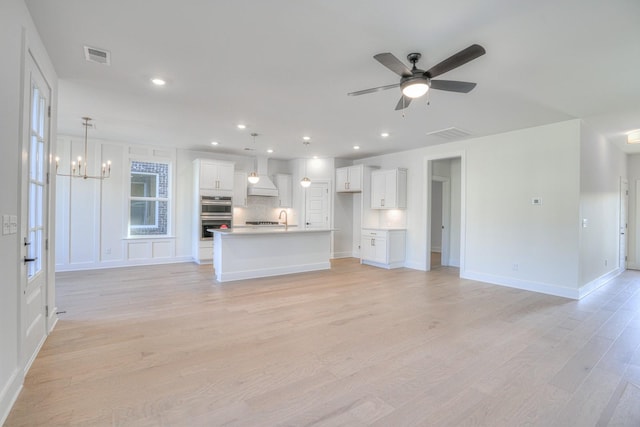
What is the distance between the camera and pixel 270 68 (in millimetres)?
3082

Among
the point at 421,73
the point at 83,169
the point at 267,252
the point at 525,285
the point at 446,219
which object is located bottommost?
the point at 525,285

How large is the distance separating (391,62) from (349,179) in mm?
5676

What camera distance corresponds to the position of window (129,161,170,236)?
22.7 feet

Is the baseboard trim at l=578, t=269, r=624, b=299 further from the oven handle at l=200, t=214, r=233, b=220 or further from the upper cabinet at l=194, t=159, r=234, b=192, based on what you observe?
the upper cabinet at l=194, t=159, r=234, b=192

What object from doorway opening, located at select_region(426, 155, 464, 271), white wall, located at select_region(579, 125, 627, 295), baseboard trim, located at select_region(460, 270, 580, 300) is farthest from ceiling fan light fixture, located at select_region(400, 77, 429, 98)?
doorway opening, located at select_region(426, 155, 464, 271)

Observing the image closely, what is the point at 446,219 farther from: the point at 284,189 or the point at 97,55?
the point at 97,55

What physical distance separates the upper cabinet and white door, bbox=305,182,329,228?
2090 millimetres

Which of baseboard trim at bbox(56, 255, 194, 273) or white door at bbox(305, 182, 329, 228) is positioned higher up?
white door at bbox(305, 182, 329, 228)

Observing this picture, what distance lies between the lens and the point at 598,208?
5.26 m

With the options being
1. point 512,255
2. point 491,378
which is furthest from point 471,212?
point 491,378

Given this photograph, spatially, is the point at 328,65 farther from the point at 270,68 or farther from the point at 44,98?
the point at 44,98

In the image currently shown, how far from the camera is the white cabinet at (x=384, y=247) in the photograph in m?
6.88

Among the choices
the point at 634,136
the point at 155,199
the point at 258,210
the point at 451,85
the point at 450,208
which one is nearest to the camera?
the point at 451,85

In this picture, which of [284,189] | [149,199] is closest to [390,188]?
[284,189]
